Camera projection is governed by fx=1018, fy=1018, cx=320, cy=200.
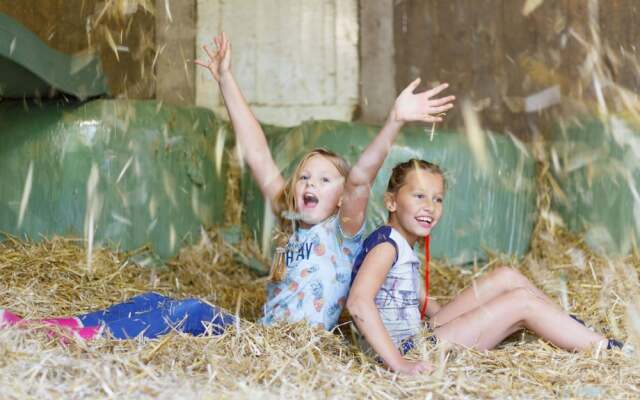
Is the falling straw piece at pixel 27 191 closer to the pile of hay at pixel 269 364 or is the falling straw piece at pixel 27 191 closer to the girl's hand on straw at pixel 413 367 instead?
the pile of hay at pixel 269 364

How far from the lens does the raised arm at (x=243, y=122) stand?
3.29 metres

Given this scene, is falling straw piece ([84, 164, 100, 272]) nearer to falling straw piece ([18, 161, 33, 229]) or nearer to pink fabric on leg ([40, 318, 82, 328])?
falling straw piece ([18, 161, 33, 229])

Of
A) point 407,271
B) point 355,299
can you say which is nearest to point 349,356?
point 355,299

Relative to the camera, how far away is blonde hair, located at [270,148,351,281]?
323 centimetres

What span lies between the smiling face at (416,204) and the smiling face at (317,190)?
19 cm

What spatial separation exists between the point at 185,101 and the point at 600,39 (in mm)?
2070

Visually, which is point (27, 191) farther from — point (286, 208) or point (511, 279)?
point (511, 279)

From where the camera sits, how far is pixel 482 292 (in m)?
3.31

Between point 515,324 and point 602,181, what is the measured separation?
1658mm

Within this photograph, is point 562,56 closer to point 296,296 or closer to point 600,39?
point 600,39

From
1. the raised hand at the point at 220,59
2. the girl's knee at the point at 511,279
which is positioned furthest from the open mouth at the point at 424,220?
the raised hand at the point at 220,59

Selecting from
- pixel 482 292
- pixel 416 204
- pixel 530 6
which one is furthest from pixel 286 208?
pixel 530 6

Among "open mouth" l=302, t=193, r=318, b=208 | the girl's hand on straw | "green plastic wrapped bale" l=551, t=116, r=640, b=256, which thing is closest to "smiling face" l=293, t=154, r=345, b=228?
"open mouth" l=302, t=193, r=318, b=208

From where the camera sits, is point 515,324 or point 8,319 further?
point 515,324
